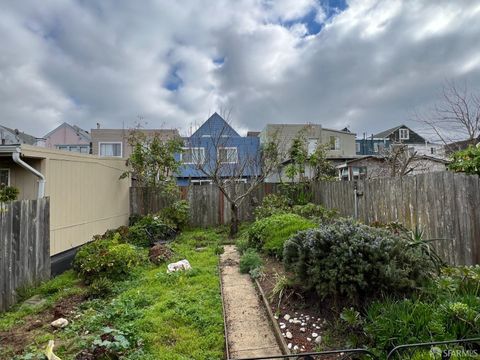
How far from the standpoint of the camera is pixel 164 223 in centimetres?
960

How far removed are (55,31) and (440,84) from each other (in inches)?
434

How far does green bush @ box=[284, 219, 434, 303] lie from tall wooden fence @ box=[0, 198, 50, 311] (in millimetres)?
4235

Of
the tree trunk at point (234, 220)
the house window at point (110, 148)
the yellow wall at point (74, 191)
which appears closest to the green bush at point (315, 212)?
the tree trunk at point (234, 220)

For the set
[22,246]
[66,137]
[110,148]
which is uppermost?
[66,137]

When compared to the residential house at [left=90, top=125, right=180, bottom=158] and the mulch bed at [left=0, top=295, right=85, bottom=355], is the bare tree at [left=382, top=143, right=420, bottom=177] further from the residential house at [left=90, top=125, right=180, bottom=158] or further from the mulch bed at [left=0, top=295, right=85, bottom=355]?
the residential house at [left=90, top=125, right=180, bottom=158]

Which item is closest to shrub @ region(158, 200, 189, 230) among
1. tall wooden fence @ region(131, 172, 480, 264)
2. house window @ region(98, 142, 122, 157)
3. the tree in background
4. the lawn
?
the lawn

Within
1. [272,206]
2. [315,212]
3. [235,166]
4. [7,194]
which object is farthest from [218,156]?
[7,194]

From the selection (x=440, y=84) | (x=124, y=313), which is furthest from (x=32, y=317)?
(x=440, y=84)

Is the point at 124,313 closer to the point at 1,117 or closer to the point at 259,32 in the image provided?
the point at 259,32

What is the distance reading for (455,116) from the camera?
32.6 feet

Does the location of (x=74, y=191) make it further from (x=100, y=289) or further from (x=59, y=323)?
(x=59, y=323)

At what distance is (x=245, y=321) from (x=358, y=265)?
155 centimetres

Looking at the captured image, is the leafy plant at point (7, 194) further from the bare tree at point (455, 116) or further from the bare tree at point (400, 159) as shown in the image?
the bare tree at point (455, 116)

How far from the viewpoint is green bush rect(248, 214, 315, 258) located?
6.05 metres
